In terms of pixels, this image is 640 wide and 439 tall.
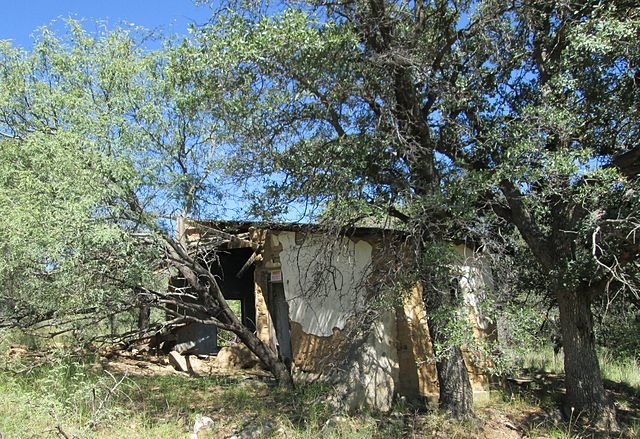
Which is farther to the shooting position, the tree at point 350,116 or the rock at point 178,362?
the rock at point 178,362

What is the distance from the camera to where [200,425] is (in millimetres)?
7672

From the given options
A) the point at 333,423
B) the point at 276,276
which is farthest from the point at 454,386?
the point at 276,276

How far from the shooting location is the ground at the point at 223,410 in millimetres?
6645

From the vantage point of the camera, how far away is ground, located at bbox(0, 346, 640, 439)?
6.64m

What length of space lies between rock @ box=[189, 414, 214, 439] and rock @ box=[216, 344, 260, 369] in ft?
12.6

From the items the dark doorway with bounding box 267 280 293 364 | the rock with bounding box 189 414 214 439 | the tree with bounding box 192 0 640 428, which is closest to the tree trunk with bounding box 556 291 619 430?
the tree with bounding box 192 0 640 428

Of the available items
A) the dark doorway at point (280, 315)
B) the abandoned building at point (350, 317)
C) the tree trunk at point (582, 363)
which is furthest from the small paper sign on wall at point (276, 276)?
the tree trunk at point (582, 363)

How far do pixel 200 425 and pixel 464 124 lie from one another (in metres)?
6.08

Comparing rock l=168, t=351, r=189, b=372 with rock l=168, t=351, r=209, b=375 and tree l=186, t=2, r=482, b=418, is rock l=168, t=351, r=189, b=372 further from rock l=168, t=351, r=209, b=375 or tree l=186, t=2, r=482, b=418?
tree l=186, t=2, r=482, b=418

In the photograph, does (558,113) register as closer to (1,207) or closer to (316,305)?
(316,305)

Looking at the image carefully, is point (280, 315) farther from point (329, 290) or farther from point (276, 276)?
point (329, 290)

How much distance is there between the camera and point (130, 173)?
7730 mm

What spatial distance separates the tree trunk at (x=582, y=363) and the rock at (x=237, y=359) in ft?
21.5

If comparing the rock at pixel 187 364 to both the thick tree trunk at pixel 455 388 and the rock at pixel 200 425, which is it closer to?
the rock at pixel 200 425
